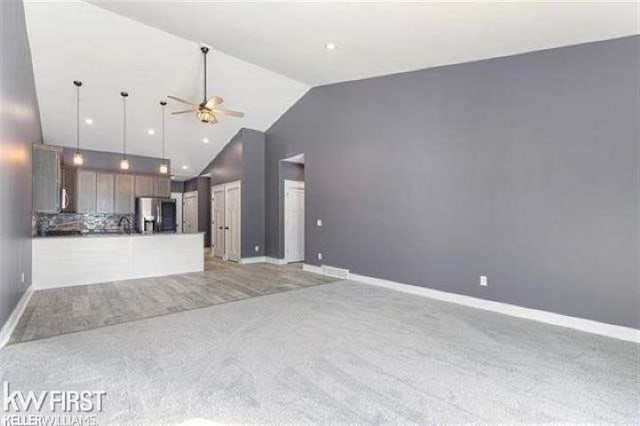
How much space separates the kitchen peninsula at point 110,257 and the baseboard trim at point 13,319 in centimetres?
65

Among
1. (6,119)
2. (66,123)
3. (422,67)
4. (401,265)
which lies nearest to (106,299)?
(6,119)

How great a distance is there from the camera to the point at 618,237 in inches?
133

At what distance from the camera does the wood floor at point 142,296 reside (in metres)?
3.64

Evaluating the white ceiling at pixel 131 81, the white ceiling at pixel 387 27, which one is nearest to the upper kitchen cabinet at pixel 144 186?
the white ceiling at pixel 131 81

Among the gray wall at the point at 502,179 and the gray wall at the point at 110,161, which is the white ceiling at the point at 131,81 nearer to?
the gray wall at the point at 110,161

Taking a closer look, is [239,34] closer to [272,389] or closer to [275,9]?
[275,9]

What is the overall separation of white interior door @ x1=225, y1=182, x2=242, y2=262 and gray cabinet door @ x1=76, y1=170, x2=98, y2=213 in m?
3.07

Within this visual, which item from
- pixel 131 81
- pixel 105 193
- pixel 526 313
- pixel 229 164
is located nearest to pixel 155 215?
pixel 105 193

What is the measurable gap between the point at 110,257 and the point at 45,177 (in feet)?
5.50

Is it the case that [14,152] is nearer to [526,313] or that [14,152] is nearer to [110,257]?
[110,257]

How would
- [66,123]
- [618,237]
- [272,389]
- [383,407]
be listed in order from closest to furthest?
[383,407] < [272,389] < [618,237] < [66,123]

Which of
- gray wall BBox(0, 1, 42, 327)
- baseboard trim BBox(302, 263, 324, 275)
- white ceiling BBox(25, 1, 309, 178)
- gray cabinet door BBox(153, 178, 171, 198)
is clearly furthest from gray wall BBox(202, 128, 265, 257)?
gray wall BBox(0, 1, 42, 327)

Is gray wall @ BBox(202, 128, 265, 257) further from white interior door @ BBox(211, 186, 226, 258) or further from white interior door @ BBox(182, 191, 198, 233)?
white interior door @ BBox(182, 191, 198, 233)

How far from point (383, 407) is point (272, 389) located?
0.80m
